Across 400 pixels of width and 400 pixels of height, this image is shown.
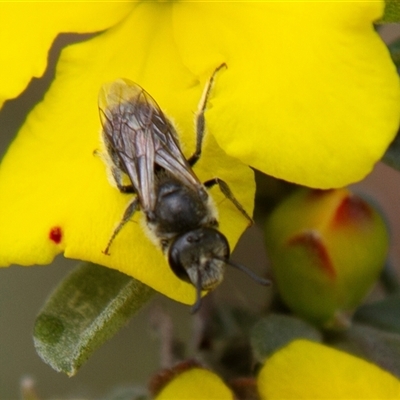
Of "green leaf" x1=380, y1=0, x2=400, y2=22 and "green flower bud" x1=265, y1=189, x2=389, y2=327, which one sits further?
"green flower bud" x1=265, y1=189, x2=389, y2=327

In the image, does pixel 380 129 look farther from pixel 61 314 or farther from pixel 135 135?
pixel 61 314

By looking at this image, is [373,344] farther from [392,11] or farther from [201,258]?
[392,11]

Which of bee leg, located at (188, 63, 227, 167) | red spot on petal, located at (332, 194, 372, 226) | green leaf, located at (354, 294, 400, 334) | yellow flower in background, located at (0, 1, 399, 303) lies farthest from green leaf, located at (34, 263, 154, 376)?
green leaf, located at (354, 294, 400, 334)

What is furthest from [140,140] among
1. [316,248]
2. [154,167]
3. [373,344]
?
[373,344]

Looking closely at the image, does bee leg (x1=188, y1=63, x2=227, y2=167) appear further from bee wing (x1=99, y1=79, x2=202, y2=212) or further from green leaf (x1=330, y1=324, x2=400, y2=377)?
green leaf (x1=330, y1=324, x2=400, y2=377)

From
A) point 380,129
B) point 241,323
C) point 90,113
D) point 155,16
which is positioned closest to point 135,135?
point 90,113

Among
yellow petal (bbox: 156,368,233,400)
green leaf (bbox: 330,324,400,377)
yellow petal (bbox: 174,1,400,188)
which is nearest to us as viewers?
yellow petal (bbox: 174,1,400,188)
